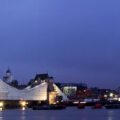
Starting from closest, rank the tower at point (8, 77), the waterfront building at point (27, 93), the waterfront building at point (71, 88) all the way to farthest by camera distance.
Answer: the waterfront building at point (27, 93)
the tower at point (8, 77)
the waterfront building at point (71, 88)

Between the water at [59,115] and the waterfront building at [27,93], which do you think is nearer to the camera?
the water at [59,115]

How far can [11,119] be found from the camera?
57375 mm

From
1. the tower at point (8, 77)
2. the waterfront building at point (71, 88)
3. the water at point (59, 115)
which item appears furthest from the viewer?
the waterfront building at point (71, 88)

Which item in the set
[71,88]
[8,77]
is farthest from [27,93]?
[71,88]

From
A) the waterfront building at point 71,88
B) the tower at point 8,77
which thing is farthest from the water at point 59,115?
the waterfront building at point 71,88

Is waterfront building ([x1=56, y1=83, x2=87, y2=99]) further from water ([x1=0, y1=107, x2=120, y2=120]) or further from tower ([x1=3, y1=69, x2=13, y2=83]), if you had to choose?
water ([x1=0, y1=107, x2=120, y2=120])

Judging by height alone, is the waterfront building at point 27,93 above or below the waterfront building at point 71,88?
below

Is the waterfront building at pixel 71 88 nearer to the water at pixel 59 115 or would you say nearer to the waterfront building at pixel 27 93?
the waterfront building at pixel 27 93

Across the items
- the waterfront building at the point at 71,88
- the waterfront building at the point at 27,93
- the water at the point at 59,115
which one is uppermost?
the waterfront building at the point at 71,88

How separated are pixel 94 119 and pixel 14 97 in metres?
51.6

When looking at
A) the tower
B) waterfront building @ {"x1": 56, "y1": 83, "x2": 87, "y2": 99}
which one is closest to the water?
the tower

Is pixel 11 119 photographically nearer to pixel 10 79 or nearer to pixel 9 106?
pixel 9 106

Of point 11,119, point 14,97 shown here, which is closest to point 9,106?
point 14,97

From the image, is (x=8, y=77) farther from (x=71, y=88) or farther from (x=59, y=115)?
(x=59, y=115)
